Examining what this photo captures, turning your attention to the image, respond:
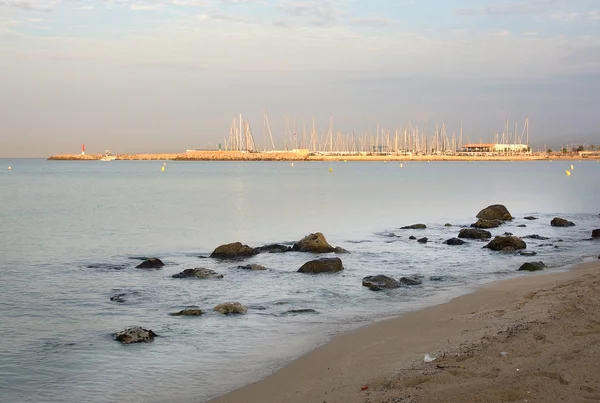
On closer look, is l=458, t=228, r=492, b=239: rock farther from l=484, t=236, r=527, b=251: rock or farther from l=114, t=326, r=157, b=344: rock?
l=114, t=326, r=157, b=344: rock

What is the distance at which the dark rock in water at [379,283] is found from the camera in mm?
19516

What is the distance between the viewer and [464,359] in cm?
996

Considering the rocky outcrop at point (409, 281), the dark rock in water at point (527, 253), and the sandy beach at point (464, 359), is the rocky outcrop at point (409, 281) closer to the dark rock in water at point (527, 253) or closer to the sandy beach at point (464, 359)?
the sandy beach at point (464, 359)

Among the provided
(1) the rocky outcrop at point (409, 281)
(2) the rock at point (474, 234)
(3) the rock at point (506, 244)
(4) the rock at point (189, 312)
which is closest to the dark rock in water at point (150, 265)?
(4) the rock at point (189, 312)

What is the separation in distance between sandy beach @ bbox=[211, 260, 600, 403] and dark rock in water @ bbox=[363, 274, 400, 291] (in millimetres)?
3412

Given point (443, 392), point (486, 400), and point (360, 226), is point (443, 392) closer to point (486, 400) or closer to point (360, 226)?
point (486, 400)

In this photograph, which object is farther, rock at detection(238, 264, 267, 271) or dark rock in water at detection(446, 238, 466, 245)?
dark rock in water at detection(446, 238, 466, 245)

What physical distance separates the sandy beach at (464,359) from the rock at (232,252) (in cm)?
1246

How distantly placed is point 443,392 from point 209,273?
14581 mm

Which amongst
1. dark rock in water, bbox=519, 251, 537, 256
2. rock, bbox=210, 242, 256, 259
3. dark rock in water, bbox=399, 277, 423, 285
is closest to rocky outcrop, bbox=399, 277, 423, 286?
dark rock in water, bbox=399, 277, 423, 285

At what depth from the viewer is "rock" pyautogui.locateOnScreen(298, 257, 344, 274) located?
22.4m

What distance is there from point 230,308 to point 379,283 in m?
5.37

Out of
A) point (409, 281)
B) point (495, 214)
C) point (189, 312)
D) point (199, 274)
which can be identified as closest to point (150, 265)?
point (199, 274)

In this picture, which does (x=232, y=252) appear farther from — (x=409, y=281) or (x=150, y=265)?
(x=409, y=281)
